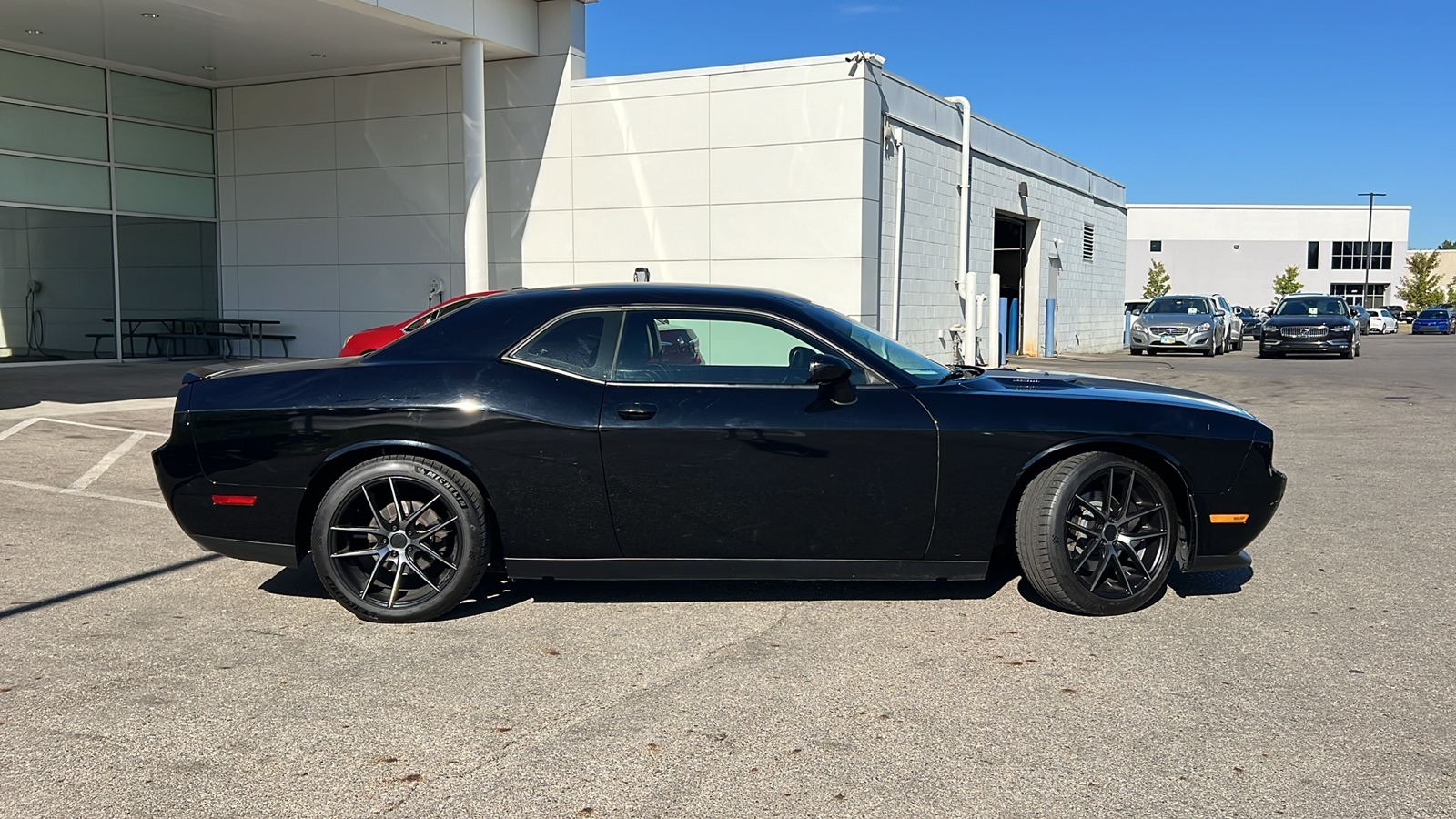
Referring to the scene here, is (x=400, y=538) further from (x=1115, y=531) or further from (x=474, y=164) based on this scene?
(x=474, y=164)

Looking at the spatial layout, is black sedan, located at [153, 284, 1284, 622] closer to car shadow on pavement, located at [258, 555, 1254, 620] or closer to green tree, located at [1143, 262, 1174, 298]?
car shadow on pavement, located at [258, 555, 1254, 620]

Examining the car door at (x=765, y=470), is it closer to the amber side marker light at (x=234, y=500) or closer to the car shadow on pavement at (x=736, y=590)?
the car shadow on pavement at (x=736, y=590)

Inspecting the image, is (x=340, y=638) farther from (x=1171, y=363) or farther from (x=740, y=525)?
(x=1171, y=363)

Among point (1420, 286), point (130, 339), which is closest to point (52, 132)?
point (130, 339)

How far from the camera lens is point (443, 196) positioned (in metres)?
20.8

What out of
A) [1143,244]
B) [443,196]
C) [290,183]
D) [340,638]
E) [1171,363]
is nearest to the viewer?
[340,638]

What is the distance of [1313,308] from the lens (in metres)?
31.5

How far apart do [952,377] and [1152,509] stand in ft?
3.42

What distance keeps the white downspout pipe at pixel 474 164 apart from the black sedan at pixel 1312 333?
20.9 m

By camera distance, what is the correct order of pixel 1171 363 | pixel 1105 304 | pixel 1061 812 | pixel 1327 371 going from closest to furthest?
pixel 1061 812 < pixel 1327 371 < pixel 1171 363 < pixel 1105 304

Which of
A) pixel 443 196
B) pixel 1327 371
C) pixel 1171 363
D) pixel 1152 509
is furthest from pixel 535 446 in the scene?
pixel 1171 363

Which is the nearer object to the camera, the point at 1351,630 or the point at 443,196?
the point at 1351,630

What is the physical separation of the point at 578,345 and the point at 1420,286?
103 metres

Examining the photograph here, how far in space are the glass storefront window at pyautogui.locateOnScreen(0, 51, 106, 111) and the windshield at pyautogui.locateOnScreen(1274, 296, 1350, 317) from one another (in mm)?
27379
